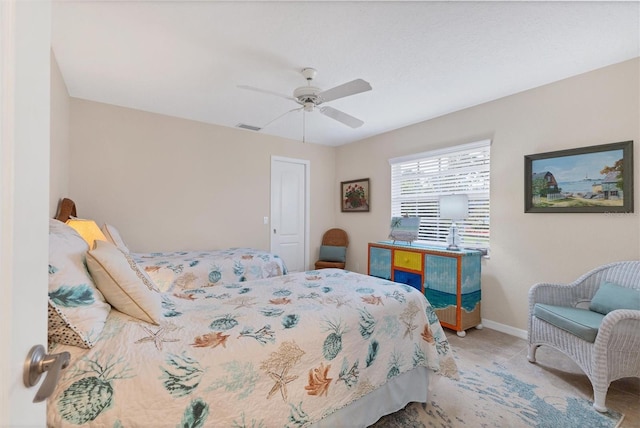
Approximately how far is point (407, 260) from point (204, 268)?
234 cm

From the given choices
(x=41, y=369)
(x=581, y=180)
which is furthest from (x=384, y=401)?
(x=581, y=180)

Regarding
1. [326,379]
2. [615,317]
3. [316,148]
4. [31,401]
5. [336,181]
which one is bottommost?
[326,379]

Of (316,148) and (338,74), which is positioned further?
(316,148)

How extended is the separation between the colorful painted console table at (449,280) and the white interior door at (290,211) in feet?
6.50

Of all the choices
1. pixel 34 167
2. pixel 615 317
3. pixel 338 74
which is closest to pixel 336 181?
pixel 338 74

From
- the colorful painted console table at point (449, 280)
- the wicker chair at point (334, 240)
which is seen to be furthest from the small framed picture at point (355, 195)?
the colorful painted console table at point (449, 280)

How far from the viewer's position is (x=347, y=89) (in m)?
2.24

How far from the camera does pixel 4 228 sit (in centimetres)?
45

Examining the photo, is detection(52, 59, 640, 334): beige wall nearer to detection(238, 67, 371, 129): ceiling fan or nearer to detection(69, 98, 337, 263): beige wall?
detection(69, 98, 337, 263): beige wall

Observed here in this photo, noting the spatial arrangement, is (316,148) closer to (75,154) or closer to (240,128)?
(240,128)

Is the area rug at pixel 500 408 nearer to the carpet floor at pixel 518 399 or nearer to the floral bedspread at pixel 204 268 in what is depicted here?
the carpet floor at pixel 518 399

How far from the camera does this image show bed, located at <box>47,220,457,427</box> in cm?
98

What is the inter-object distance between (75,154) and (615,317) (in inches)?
196

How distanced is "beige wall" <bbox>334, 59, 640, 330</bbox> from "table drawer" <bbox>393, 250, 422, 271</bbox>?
76cm
